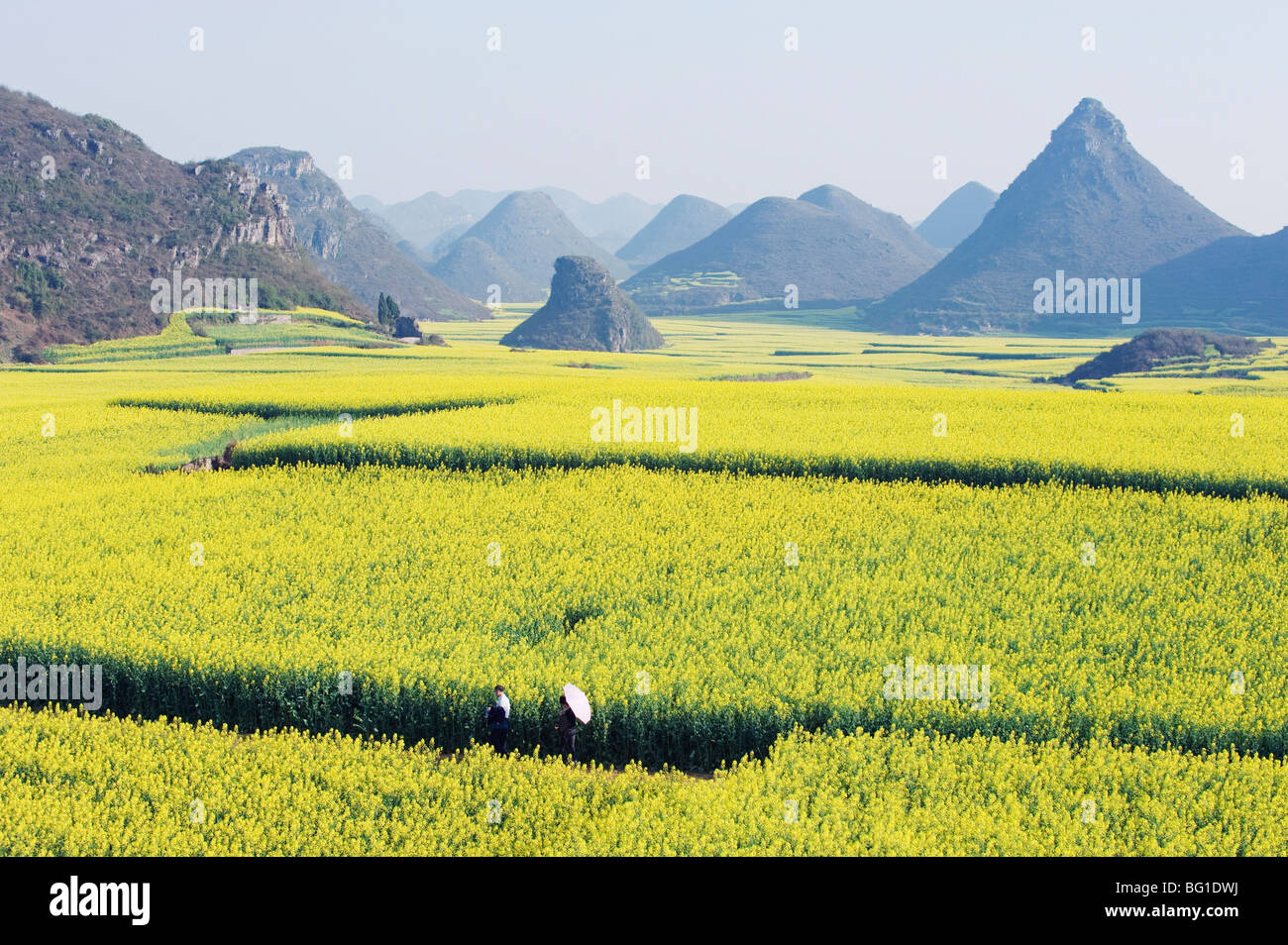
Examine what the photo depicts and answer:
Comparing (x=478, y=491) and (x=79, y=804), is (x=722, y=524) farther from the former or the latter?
(x=79, y=804)

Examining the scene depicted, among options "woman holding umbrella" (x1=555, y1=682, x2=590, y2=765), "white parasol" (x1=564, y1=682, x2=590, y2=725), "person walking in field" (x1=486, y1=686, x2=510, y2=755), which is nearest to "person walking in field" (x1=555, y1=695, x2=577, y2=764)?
"woman holding umbrella" (x1=555, y1=682, x2=590, y2=765)

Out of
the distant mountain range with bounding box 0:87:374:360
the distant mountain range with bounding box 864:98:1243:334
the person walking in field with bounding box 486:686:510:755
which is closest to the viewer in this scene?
the person walking in field with bounding box 486:686:510:755

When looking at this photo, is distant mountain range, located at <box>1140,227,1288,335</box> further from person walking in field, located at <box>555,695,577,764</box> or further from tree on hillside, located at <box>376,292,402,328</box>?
person walking in field, located at <box>555,695,577,764</box>

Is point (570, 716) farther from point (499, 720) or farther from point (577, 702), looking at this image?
point (499, 720)

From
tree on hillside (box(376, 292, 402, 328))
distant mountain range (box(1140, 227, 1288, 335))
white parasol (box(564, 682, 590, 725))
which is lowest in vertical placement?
white parasol (box(564, 682, 590, 725))

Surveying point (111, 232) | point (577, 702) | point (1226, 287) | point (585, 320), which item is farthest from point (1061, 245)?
point (577, 702)

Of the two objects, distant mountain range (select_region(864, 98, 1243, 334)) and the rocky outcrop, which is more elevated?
distant mountain range (select_region(864, 98, 1243, 334))

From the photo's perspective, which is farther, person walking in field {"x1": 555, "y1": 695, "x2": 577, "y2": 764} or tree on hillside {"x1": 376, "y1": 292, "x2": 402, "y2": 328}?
tree on hillside {"x1": 376, "y1": 292, "x2": 402, "y2": 328}
